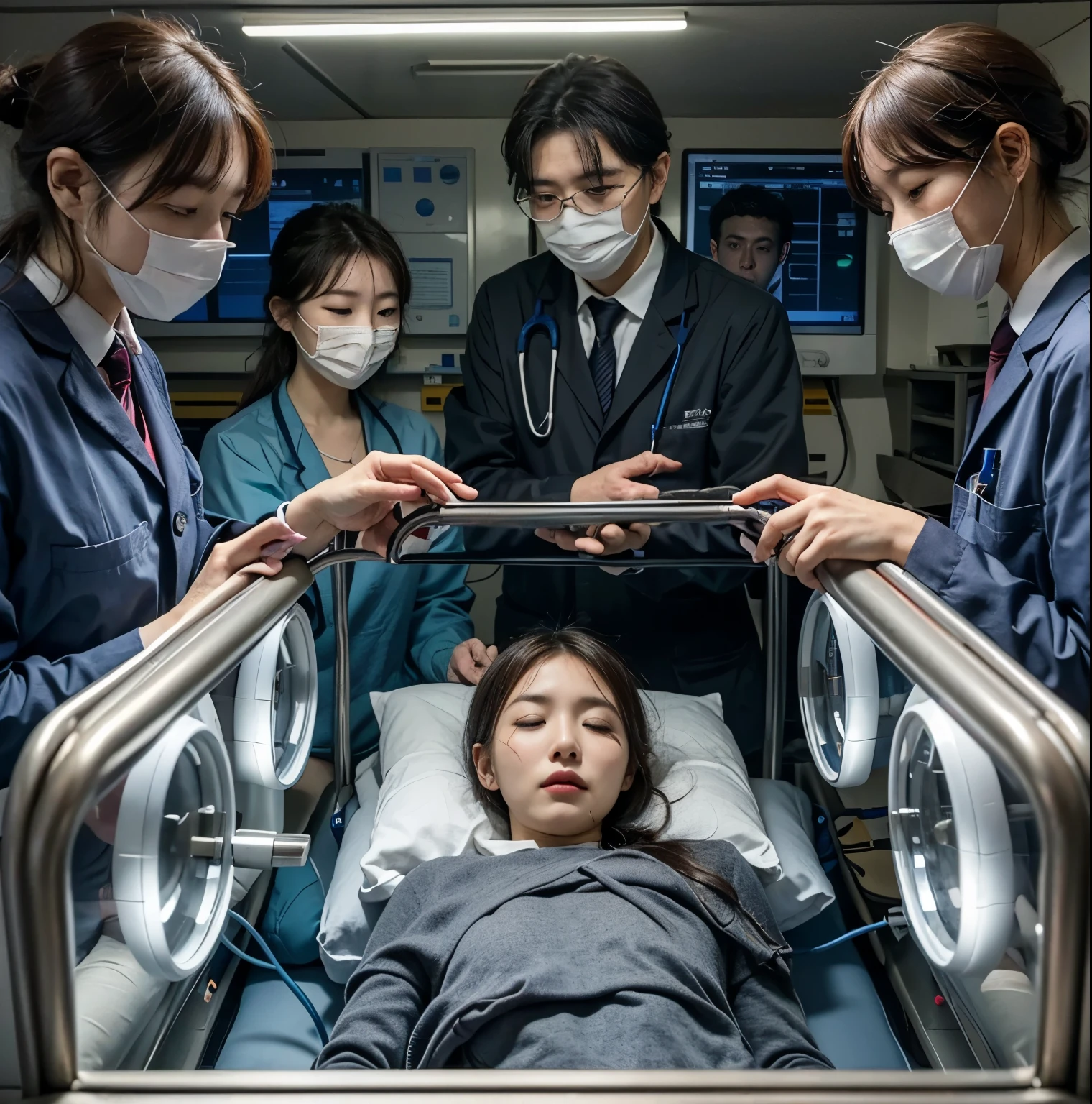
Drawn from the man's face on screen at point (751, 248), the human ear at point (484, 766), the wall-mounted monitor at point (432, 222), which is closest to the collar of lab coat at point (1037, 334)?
the human ear at point (484, 766)

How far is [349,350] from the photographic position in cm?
212

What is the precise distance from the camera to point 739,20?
240 centimetres

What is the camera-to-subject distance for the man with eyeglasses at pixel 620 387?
6.51 ft

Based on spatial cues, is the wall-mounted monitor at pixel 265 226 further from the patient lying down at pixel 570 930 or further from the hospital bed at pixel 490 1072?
the hospital bed at pixel 490 1072

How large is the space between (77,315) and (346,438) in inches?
36.2

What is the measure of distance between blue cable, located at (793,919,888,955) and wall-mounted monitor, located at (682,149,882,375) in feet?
5.85

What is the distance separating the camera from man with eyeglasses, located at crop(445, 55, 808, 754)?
6.51 feet

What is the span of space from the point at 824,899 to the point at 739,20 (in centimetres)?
191

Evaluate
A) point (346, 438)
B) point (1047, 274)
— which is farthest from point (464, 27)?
point (1047, 274)

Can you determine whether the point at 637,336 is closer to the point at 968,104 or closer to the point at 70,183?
the point at 968,104

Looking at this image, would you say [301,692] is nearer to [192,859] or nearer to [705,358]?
[192,859]

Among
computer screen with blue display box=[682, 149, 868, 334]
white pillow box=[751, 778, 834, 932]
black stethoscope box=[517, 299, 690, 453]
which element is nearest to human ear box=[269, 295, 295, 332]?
black stethoscope box=[517, 299, 690, 453]

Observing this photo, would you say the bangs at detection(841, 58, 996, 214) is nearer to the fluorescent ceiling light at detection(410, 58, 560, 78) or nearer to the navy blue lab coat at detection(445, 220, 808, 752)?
the navy blue lab coat at detection(445, 220, 808, 752)

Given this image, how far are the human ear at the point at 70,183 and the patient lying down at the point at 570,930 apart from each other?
0.88m
